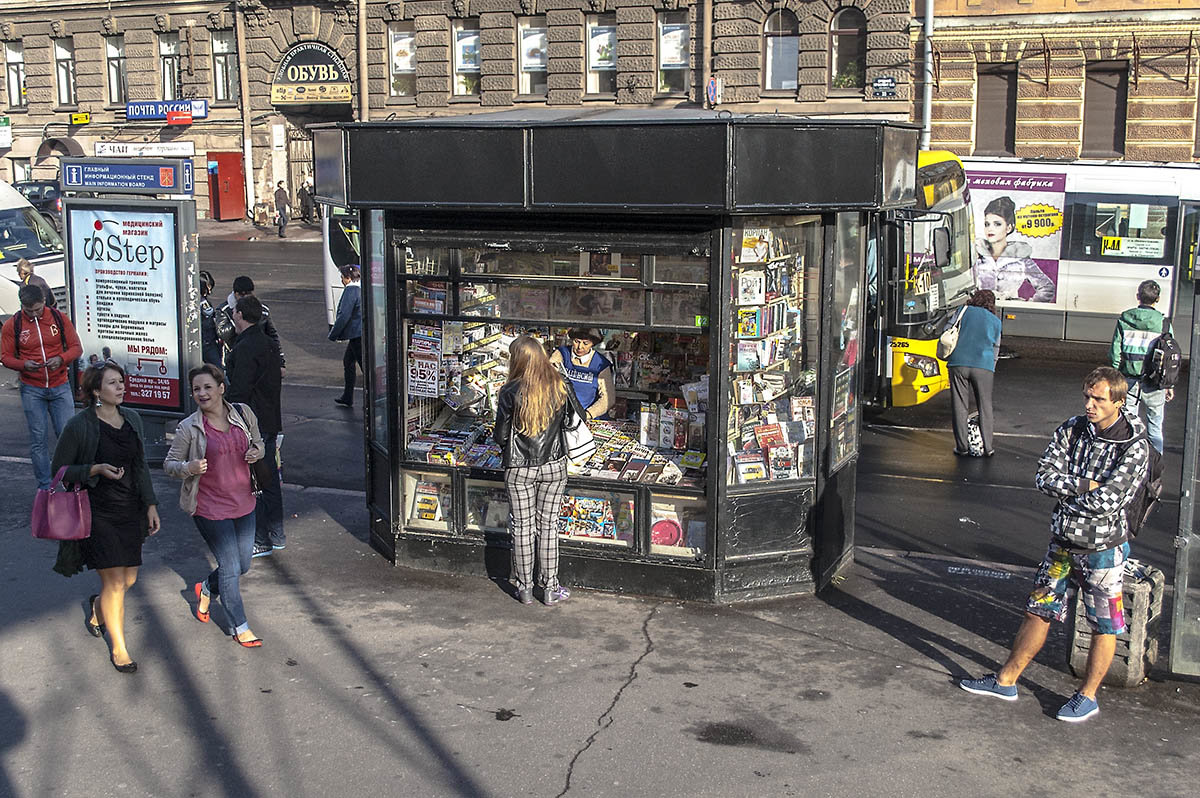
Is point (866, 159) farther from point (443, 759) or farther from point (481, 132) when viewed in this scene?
point (443, 759)

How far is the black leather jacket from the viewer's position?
7449 millimetres

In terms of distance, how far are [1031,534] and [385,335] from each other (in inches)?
198

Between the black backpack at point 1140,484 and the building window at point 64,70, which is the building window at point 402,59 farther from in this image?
the black backpack at point 1140,484

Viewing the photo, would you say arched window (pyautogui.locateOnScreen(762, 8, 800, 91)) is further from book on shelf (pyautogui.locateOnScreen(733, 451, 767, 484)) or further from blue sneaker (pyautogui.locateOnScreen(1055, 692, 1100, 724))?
blue sneaker (pyautogui.locateOnScreen(1055, 692, 1100, 724))

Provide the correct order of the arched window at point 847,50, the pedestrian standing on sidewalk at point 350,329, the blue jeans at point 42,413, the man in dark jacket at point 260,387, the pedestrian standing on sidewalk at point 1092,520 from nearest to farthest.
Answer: the pedestrian standing on sidewalk at point 1092,520, the man in dark jacket at point 260,387, the blue jeans at point 42,413, the pedestrian standing on sidewalk at point 350,329, the arched window at point 847,50

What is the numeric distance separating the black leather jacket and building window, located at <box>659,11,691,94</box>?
2709cm

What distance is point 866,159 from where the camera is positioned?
712 cm

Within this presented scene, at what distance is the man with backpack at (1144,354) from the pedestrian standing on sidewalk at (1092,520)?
15.2 feet

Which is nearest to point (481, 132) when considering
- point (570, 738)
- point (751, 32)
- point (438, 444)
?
point (438, 444)

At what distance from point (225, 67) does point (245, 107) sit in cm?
180

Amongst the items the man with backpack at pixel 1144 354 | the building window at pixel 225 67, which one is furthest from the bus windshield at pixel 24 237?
the building window at pixel 225 67

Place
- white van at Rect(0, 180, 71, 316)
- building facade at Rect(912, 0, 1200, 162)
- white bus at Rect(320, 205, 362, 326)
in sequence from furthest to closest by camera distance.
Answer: building facade at Rect(912, 0, 1200, 162), white van at Rect(0, 180, 71, 316), white bus at Rect(320, 205, 362, 326)

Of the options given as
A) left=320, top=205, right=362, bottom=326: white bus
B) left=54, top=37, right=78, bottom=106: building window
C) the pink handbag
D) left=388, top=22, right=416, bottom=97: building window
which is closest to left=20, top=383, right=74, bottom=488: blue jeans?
the pink handbag

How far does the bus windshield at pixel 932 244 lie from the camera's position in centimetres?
1438
